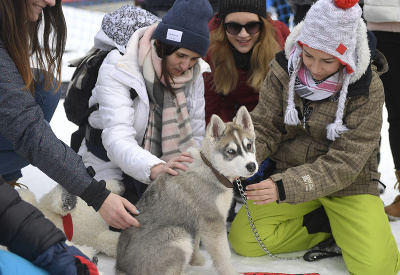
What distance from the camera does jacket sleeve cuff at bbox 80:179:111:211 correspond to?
220cm

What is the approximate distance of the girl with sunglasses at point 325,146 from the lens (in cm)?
258

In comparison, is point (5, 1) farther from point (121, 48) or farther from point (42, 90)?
point (121, 48)

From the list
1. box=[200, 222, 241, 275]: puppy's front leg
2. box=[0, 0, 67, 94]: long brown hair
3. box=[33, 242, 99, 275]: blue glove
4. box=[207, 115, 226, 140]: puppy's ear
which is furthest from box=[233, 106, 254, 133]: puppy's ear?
box=[33, 242, 99, 275]: blue glove

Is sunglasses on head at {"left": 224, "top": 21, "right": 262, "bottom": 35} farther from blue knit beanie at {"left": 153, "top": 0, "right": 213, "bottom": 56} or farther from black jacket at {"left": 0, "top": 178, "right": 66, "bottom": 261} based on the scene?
black jacket at {"left": 0, "top": 178, "right": 66, "bottom": 261}

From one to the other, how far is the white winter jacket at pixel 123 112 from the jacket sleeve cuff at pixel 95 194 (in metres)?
0.44

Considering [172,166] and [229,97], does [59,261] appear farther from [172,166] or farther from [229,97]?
[229,97]

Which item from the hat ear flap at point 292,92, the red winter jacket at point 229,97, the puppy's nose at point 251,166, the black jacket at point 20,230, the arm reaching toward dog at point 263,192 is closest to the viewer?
the black jacket at point 20,230

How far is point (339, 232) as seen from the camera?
2857 mm

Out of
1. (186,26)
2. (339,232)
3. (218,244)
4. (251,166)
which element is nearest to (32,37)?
(186,26)

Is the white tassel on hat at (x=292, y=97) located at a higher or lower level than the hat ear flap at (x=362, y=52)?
lower

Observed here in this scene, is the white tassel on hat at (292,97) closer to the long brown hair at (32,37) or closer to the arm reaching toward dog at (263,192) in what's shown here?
the arm reaching toward dog at (263,192)

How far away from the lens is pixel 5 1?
216 cm

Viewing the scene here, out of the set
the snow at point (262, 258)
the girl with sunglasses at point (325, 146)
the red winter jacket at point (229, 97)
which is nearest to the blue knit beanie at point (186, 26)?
the girl with sunglasses at point (325, 146)

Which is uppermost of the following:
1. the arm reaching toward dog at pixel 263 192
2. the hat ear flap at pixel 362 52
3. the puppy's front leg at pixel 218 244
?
the hat ear flap at pixel 362 52
